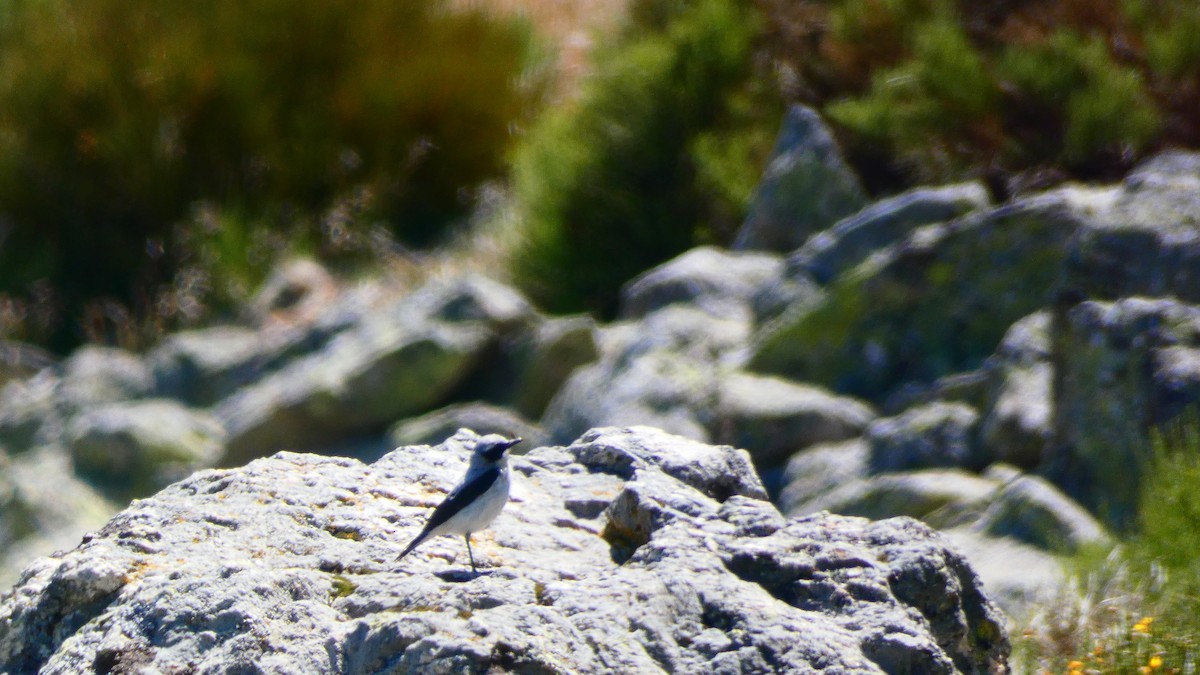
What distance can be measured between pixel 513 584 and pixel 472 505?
1.00ft

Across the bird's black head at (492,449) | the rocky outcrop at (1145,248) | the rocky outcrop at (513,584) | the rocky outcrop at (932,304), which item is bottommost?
the rocky outcrop at (513,584)

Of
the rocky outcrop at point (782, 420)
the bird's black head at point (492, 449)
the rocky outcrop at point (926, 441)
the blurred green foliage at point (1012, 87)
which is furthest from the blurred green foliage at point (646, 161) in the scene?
the bird's black head at point (492, 449)

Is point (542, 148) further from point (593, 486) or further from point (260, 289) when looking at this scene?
point (593, 486)

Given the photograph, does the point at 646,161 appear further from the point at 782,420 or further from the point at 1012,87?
the point at 782,420

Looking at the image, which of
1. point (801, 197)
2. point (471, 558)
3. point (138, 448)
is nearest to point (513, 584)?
point (471, 558)

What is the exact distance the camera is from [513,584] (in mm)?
2861

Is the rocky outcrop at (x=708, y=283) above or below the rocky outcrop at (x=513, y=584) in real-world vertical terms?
above

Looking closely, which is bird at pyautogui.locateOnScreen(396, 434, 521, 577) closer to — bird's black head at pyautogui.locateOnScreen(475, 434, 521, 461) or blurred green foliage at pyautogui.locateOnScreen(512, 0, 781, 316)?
bird's black head at pyautogui.locateOnScreen(475, 434, 521, 461)

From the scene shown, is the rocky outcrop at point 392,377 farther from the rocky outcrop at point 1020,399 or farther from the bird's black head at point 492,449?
the bird's black head at point 492,449

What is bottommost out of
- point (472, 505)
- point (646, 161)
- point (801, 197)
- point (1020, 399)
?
point (472, 505)

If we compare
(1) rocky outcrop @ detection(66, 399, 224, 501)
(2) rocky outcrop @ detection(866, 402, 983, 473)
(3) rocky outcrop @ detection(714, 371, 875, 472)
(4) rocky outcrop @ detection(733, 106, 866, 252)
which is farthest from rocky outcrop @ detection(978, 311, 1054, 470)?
(1) rocky outcrop @ detection(66, 399, 224, 501)

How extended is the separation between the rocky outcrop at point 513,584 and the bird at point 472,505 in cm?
7

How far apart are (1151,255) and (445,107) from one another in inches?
351

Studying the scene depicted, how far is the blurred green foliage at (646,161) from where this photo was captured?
10.5 meters
